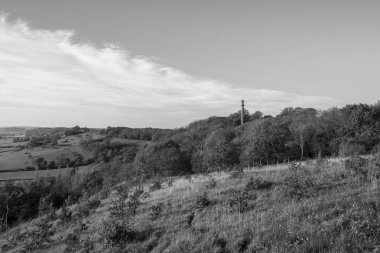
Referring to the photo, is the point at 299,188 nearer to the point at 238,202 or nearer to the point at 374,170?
the point at 238,202

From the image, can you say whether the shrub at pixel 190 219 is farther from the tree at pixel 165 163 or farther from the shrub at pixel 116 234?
the tree at pixel 165 163

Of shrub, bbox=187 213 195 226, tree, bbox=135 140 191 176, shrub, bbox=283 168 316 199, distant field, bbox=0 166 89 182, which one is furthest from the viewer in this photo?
distant field, bbox=0 166 89 182

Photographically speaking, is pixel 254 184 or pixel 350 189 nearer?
pixel 350 189

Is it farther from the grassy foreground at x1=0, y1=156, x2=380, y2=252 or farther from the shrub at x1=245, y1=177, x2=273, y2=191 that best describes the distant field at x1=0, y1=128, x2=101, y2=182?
the shrub at x1=245, y1=177, x2=273, y2=191

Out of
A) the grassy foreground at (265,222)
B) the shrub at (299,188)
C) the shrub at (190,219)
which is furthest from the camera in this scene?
the shrub at (299,188)

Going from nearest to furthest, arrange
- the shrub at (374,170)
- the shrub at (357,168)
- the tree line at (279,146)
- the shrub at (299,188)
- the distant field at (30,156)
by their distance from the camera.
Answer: the shrub at (299,188)
the shrub at (374,170)
the shrub at (357,168)
the tree line at (279,146)
the distant field at (30,156)

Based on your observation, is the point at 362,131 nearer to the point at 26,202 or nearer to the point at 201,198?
the point at 201,198

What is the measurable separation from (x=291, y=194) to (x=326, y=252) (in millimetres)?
4328

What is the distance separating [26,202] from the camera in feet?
137

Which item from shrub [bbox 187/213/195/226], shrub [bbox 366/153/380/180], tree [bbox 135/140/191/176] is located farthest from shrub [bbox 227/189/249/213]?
tree [bbox 135/140/191/176]

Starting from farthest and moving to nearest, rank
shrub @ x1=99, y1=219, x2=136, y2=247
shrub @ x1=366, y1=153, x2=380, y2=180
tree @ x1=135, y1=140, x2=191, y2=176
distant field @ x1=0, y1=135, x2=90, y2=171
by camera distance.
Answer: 1. distant field @ x1=0, y1=135, x2=90, y2=171
2. tree @ x1=135, y1=140, x2=191, y2=176
3. shrub @ x1=366, y1=153, x2=380, y2=180
4. shrub @ x1=99, y1=219, x2=136, y2=247

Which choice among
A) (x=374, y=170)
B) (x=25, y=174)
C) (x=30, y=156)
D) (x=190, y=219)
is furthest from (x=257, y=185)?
(x=30, y=156)

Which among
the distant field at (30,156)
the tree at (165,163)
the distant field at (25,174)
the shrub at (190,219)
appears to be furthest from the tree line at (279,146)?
the distant field at (30,156)

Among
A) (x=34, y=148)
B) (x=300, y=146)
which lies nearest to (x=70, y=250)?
(x=300, y=146)
